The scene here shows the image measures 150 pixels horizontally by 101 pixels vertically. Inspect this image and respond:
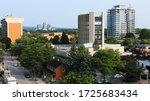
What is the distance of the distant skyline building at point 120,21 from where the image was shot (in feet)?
61.6

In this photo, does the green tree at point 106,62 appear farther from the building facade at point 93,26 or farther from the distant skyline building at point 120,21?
the distant skyline building at point 120,21

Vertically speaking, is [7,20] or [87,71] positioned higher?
[7,20]

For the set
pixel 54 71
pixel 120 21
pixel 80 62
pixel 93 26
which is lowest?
pixel 54 71

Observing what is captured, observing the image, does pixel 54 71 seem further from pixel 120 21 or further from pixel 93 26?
pixel 120 21

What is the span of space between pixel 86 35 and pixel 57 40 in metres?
3.22

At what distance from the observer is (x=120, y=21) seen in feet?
62.0

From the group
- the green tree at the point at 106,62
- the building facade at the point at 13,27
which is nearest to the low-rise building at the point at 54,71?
the green tree at the point at 106,62

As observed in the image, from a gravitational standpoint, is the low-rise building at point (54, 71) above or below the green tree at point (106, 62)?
below

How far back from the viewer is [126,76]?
207 inches

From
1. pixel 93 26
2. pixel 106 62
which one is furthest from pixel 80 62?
pixel 93 26

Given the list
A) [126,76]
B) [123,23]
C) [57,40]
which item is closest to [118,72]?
[126,76]

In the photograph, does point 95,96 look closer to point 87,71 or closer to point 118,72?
point 87,71

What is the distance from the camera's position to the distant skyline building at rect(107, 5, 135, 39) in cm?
1878

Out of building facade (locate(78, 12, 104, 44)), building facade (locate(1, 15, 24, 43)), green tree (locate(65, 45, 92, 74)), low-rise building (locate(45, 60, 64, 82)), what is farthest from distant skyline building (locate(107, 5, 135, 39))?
green tree (locate(65, 45, 92, 74))
